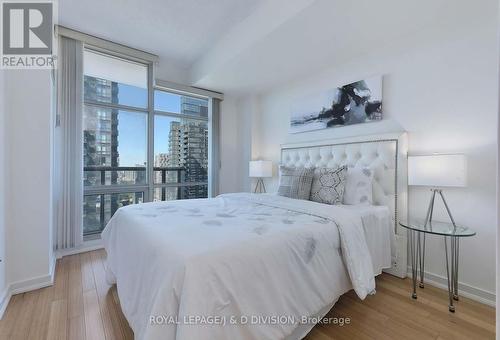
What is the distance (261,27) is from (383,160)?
1.81m

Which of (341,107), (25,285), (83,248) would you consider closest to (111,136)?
(83,248)

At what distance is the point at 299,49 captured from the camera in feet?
8.15

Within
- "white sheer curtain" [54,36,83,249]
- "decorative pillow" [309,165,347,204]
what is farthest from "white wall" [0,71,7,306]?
"decorative pillow" [309,165,347,204]

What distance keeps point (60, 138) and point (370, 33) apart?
356 cm

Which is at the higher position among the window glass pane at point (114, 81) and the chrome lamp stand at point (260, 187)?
the window glass pane at point (114, 81)

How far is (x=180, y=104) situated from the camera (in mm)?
3822

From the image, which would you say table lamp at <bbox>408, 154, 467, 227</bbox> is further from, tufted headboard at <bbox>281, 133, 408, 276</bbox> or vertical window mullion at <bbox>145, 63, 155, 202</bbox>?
vertical window mullion at <bbox>145, 63, 155, 202</bbox>

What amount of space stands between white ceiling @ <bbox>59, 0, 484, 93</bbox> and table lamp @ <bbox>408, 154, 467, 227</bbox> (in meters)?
1.22

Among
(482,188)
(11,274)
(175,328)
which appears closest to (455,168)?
(482,188)

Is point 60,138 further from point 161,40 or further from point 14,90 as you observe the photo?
point 161,40

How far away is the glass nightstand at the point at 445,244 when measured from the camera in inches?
66.0

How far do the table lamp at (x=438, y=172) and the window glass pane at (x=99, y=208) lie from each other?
3468 millimetres

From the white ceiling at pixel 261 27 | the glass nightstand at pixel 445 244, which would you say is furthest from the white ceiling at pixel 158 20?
the glass nightstand at pixel 445 244

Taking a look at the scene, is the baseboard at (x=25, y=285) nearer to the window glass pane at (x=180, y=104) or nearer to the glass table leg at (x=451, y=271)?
the window glass pane at (x=180, y=104)
